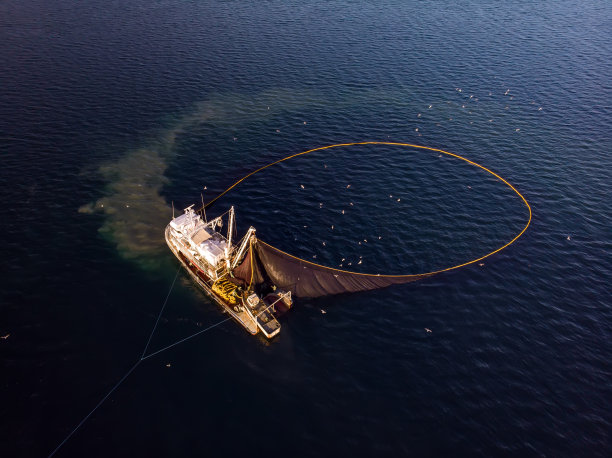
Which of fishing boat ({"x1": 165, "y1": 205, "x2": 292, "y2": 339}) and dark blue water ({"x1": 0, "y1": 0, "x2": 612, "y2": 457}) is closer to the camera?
dark blue water ({"x1": 0, "y1": 0, "x2": 612, "y2": 457})

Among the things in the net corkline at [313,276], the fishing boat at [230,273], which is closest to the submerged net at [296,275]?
the net corkline at [313,276]

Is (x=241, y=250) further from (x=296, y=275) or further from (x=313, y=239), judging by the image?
(x=313, y=239)

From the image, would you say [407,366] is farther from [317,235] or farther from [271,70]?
[271,70]

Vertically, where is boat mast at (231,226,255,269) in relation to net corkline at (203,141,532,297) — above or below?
above

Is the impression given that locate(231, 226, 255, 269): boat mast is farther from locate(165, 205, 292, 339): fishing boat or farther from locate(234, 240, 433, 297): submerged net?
locate(234, 240, 433, 297): submerged net

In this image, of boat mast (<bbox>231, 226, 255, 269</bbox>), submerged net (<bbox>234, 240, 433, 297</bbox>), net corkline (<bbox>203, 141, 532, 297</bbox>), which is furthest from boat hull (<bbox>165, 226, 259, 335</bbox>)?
net corkline (<bbox>203, 141, 532, 297</bbox>)

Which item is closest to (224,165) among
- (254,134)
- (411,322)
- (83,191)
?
(254,134)
